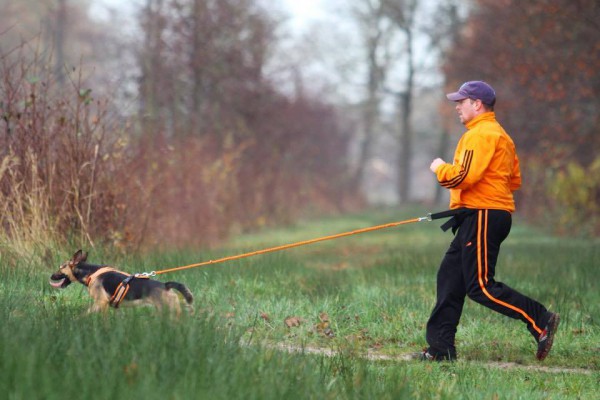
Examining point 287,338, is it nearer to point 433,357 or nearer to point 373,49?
point 433,357

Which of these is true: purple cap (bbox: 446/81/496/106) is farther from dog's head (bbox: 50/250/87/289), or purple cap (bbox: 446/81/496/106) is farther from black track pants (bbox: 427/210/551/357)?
dog's head (bbox: 50/250/87/289)

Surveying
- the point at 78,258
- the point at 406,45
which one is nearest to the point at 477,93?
the point at 78,258

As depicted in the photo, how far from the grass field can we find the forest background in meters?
1.21

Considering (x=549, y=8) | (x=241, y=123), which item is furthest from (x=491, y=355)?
(x=241, y=123)

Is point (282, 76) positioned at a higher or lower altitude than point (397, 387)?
Result: higher

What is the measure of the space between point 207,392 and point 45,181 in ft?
18.1

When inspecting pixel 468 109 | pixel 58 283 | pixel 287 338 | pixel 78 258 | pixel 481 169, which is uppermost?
pixel 468 109

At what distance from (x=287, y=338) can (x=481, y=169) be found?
6.06 ft

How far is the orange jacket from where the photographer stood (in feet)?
20.0

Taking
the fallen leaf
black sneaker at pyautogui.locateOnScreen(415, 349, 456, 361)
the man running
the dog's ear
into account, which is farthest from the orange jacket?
the dog's ear

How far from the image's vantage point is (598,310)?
7.86 meters

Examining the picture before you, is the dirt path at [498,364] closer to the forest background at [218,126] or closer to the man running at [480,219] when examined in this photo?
the man running at [480,219]

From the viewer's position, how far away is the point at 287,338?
6461mm

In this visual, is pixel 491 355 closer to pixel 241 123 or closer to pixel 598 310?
pixel 598 310
